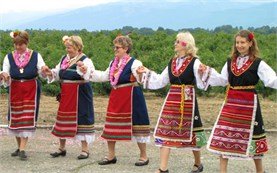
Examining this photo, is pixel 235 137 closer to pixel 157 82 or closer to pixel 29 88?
pixel 157 82

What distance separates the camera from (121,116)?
677 centimetres

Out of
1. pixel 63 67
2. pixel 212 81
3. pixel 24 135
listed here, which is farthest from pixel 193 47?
pixel 24 135

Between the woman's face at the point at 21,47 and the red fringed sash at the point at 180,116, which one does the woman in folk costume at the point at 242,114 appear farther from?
the woman's face at the point at 21,47

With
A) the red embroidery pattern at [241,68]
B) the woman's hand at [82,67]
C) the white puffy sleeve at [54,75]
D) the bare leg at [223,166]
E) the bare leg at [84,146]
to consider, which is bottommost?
the bare leg at [84,146]

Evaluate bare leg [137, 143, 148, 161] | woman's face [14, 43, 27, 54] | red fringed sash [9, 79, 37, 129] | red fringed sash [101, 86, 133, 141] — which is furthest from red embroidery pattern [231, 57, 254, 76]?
woman's face [14, 43, 27, 54]

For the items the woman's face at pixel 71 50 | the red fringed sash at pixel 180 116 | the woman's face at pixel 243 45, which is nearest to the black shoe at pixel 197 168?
the red fringed sash at pixel 180 116

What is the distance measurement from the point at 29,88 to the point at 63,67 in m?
0.49

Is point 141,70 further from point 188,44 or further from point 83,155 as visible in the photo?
point 83,155

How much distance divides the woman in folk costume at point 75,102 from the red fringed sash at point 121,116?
0.48 m

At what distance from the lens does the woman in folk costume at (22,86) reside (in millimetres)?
7137

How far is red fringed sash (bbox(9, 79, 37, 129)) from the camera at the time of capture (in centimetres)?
716

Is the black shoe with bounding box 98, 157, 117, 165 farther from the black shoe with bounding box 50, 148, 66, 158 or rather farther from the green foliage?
the green foliage

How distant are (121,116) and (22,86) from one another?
133 centimetres

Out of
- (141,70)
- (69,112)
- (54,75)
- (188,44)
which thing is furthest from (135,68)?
(54,75)
